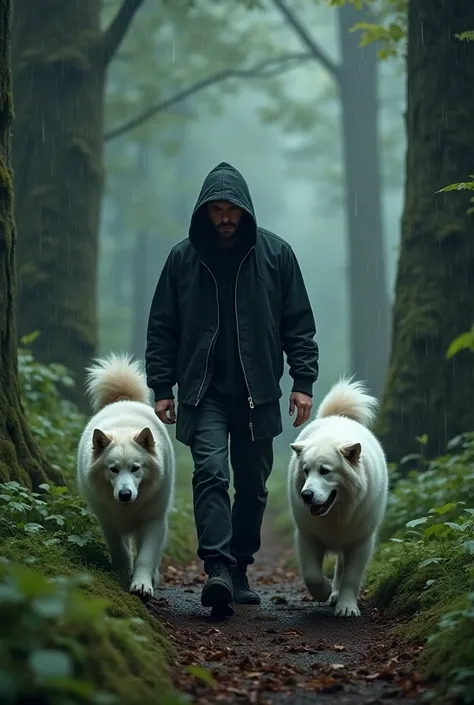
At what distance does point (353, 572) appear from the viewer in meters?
6.23

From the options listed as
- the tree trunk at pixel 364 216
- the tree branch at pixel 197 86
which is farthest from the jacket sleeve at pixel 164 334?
the tree trunk at pixel 364 216

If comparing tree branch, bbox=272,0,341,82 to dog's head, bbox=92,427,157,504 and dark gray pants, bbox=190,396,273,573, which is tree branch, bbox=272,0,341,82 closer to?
dark gray pants, bbox=190,396,273,573

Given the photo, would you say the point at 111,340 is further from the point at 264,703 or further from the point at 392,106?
the point at 264,703

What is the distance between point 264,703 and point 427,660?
92 centimetres

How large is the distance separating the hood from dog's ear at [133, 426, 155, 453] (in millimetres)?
1360

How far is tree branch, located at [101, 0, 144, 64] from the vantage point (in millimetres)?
12266

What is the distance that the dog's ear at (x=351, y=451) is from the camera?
5.85m

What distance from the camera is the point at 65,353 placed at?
466 inches

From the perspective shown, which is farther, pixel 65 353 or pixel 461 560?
pixel 65 353

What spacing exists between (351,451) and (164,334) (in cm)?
154

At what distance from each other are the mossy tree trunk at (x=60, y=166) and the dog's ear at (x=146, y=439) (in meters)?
6.01

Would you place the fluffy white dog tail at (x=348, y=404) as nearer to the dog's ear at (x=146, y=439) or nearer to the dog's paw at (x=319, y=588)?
the dog's paw at (x=319, y=588)

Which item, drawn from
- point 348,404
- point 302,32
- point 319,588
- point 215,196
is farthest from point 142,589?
point 302,32

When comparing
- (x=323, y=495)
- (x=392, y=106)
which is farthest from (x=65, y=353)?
(x=392, y=106)
